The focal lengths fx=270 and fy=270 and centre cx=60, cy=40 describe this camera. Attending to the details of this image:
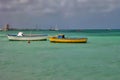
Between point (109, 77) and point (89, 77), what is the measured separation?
0.91m

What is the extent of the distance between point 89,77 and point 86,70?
1669 millimetres

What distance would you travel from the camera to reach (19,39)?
40.7 m

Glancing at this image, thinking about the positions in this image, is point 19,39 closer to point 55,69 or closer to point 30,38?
point 30,38

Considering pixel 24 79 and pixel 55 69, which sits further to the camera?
pixel 55 69

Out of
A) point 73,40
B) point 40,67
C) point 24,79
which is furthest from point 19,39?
point 24,79

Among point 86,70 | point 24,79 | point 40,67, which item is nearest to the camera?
point 24,79

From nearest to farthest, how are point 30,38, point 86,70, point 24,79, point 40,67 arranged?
point 24,79 < point 86,70 < point 40,67 < point 30,38

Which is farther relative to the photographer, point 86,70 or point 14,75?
point 86,70

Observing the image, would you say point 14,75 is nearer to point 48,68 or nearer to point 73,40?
point 48,68


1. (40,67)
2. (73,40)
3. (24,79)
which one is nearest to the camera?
(24,79)

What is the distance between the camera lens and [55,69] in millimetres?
13852

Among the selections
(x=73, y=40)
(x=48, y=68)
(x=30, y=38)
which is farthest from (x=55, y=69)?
(x=30, y=38)

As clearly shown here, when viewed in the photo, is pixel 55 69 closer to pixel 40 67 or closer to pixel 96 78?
pixel 40 67

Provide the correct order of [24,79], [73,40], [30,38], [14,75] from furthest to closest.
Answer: [30,38]
[73,40]
[14,75]
[24,79]
